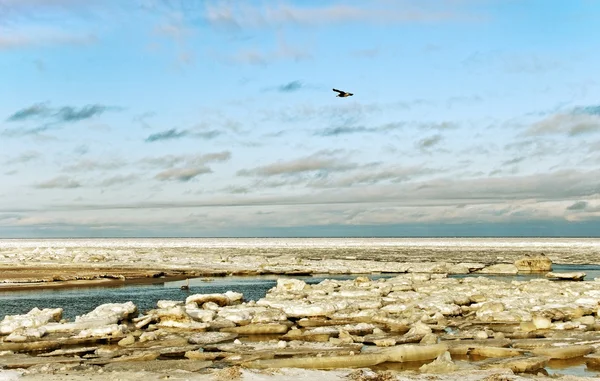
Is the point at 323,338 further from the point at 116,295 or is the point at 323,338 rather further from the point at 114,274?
the point at 114,274

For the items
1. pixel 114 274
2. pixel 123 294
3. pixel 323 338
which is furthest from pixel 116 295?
pixel 323 338

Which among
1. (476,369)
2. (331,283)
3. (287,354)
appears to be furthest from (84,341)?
(331,283)

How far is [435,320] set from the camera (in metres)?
27.4

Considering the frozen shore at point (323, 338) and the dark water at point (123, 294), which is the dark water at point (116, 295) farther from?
the frozen shore at point (323, 338)

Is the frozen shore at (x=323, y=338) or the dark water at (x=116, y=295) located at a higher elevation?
the frozen shore at (x=323, y=338)

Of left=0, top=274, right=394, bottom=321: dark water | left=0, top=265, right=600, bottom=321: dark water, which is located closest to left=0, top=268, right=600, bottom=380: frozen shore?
left=0, top=274, right=394, bottom=321: dark water

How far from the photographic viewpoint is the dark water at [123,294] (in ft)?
116

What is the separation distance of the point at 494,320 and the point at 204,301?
14.3 meters

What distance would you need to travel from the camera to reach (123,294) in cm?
4181

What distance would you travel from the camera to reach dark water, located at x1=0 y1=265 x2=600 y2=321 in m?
35.4

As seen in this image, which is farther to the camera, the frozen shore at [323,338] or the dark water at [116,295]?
the dark water at [116,295]

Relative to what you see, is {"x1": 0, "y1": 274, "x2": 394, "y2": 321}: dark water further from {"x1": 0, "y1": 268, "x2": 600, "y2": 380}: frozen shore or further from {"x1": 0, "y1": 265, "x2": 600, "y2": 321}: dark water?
{"x1": 0, "y1": 268, "x2": 600, "y2": 380}: frozen shore

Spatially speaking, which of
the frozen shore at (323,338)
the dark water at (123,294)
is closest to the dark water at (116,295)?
the dark water at (123,294)

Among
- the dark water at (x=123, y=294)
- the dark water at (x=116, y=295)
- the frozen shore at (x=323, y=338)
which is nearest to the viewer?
the frozen shore at (x=323, y=338)
